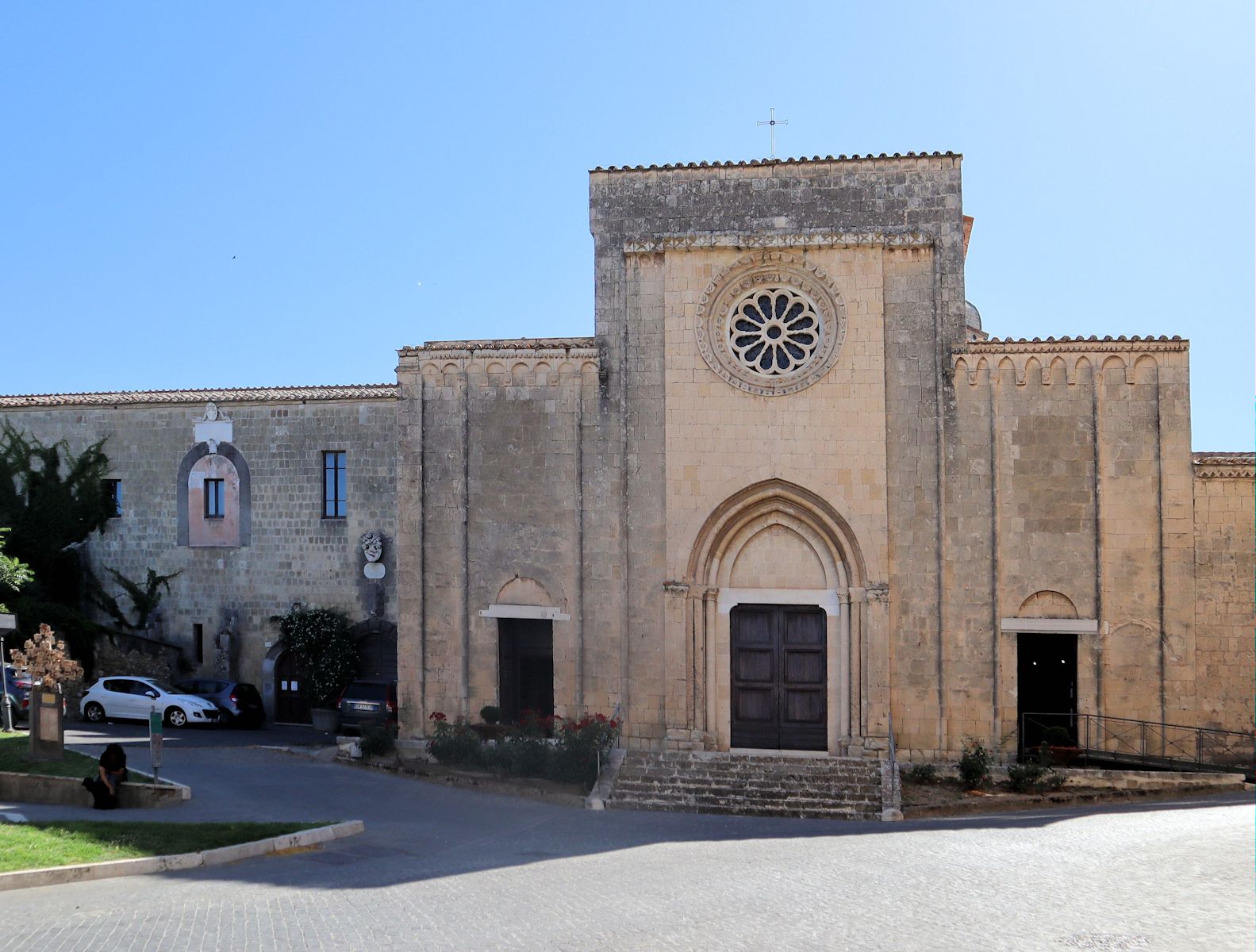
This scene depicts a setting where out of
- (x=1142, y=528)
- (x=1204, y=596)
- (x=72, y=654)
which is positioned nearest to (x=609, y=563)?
(x=1142, y=528)

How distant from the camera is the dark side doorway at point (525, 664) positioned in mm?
20672

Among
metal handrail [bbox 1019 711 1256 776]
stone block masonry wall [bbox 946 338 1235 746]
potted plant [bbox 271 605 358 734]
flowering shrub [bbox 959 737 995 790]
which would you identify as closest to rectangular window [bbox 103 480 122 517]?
potted plant [bbox 271 605 358 734]

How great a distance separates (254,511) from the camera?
2736 centimetres

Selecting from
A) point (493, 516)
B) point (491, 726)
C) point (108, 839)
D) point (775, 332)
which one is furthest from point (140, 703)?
point (775, 332)

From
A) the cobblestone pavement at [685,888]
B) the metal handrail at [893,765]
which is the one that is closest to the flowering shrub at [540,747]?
the cobblestone pavement at [685,888]

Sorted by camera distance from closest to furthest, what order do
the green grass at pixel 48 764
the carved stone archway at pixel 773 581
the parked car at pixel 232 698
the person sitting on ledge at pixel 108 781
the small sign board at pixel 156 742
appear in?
the person sitting on ledge at pixel 108 781 → the small sign board at pixel 156 742 → the green grass at pixel 48 764 → the carved stone archway at pixel 773 581 → the parked car at pixel 232 698

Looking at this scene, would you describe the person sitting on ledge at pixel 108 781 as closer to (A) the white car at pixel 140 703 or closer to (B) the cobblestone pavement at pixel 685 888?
(B) the cobblestone pavement at pixel 685 888

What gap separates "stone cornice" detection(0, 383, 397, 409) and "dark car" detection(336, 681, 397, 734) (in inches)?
262

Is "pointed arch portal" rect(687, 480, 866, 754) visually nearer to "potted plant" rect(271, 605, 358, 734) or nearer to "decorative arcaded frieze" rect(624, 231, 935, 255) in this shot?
"decorative arcaded frieze" rect(624, 231, 935, 255)

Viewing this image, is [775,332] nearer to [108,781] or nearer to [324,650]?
[108,781]

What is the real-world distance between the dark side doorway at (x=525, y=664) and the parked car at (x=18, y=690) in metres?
10.9

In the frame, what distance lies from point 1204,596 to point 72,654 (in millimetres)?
24212

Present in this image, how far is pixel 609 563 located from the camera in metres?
20.2

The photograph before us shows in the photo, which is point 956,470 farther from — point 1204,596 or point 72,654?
point 72,654
